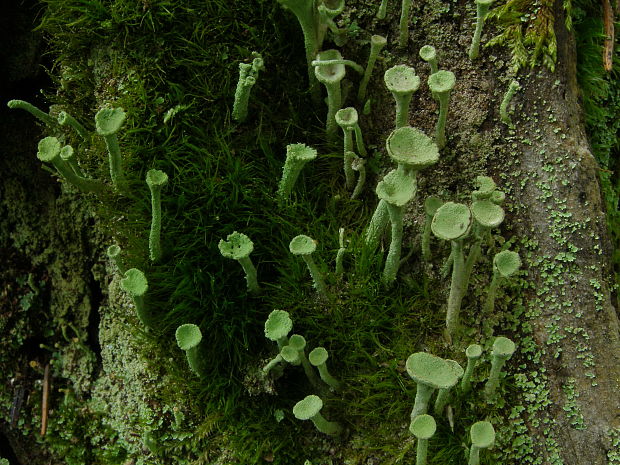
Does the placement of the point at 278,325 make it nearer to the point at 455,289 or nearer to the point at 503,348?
the point at 455,289

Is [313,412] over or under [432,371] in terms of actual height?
under

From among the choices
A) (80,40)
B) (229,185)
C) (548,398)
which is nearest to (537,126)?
(548,398)

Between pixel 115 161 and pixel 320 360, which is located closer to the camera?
pixel 320 360

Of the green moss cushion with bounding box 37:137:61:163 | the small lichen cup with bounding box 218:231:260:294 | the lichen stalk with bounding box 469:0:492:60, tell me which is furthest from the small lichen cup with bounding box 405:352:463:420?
the green moss cushion with bounding box 37:137:61:163

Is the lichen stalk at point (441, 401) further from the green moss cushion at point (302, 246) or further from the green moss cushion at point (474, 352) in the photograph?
the green moss cushion at point (302, 246)

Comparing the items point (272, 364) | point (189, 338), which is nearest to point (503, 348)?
point (272, 364)

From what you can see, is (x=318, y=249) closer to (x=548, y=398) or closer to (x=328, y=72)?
(x=328, y=72)
